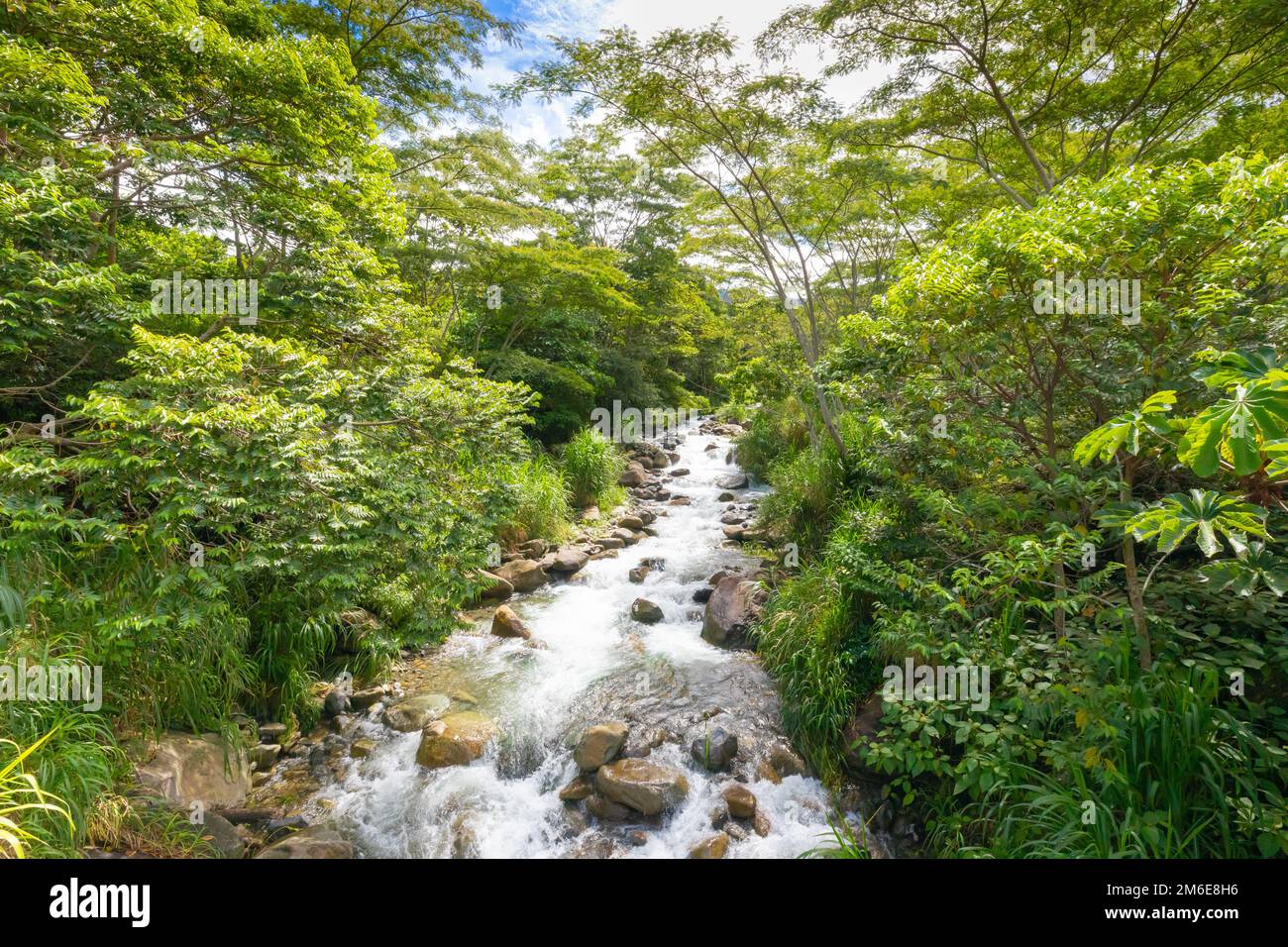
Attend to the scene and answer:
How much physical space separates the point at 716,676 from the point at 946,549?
8.83 feet

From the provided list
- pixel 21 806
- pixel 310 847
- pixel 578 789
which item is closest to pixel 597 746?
pixel 578 789

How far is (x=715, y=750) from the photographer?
4293mm

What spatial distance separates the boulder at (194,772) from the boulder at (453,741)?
125 centimetres

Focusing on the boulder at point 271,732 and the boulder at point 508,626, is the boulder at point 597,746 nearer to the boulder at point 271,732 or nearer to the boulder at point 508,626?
the boulder at point 508,626

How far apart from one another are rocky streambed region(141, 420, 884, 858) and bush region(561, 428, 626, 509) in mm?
3759

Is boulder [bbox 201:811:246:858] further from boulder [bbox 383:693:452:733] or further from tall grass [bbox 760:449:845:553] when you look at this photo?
tall grass [bbox 760:449:845:553]

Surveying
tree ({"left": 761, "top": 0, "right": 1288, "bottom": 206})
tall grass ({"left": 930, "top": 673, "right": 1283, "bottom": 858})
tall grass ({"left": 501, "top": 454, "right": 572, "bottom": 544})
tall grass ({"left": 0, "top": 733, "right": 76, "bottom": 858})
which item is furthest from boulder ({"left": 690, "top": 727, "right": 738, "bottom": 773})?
tree ({"left": 761, "top": 0, "right": 1288, "bottom": 206})

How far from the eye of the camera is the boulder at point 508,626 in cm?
642

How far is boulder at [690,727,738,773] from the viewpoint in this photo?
4246mm

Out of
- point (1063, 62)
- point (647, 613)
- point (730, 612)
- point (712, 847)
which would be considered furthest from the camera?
point (647, 613)

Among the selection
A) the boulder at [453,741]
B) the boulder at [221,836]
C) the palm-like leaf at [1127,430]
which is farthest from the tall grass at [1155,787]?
the boulder at [221,836]

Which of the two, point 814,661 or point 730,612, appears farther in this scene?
point 730,612

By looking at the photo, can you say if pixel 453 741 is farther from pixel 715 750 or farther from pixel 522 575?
pixel 522 575

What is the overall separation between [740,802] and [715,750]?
0.50 meters
